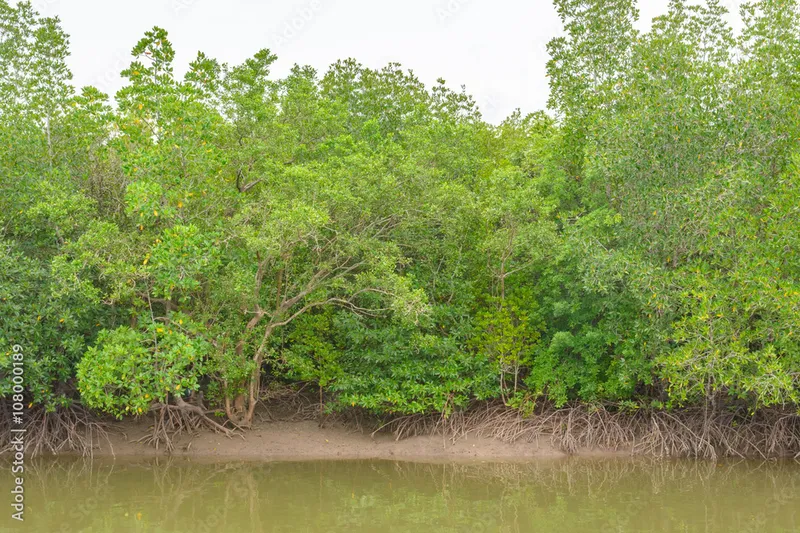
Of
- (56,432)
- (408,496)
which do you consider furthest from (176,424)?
(408,496)

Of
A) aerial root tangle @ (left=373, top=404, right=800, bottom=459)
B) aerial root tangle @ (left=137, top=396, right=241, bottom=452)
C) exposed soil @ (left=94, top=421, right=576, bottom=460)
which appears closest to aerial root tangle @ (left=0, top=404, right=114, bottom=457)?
exposed soil @ (left=94, top=421, right=576, bottom=460)

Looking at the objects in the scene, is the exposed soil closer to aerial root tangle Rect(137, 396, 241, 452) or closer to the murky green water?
aerial root tangle Rect(137, 396, 241, 452)

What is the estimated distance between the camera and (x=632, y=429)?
43.5 ft

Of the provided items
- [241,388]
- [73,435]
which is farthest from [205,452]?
[73,435]

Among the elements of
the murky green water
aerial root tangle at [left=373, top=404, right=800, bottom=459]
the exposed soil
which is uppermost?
aerial root tangle at [left=373, top=404, right=800, bottom=459]

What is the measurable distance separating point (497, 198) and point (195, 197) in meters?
5.26

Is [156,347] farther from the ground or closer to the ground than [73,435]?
farther from the ground

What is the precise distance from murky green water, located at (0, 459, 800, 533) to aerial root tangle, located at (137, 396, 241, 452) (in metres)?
0.68

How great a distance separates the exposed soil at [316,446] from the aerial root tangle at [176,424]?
120mm

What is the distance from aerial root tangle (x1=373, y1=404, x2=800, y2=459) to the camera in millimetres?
12688

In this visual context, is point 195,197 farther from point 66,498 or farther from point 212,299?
point 66,498

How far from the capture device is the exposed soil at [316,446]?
12.9m

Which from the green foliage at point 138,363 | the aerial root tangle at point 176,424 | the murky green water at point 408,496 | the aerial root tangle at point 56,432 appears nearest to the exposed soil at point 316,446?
the aerial root tangle at point 176,424

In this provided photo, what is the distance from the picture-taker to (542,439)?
13.4 meters
